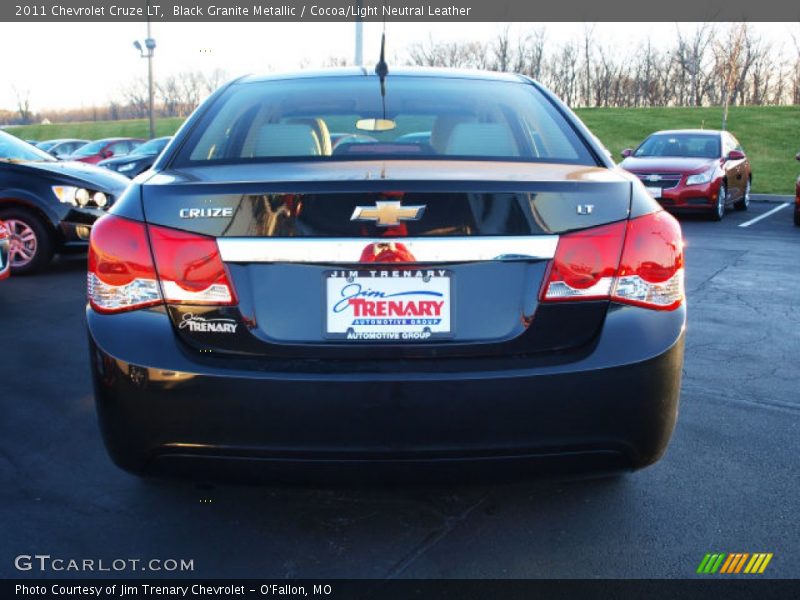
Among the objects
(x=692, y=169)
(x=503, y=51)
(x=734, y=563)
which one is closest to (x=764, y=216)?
(x=692, y=169)

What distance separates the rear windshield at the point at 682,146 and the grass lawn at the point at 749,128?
21.3ft

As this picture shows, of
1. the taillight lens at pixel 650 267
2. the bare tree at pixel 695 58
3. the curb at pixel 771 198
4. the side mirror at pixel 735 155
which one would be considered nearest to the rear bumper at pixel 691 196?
the side mirror at pixel 735 155

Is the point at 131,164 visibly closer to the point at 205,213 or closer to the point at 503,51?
the point at 205,213

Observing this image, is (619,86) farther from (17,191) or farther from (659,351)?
(659,351)

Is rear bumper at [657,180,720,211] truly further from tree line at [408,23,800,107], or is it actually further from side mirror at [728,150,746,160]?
tree line at [408,23,800,107]

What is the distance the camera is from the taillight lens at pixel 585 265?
2.37 metres

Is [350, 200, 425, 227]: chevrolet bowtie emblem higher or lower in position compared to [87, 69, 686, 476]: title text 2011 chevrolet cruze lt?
higher

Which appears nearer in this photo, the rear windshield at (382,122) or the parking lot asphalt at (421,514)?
the parking lot asphalt at (421,514)

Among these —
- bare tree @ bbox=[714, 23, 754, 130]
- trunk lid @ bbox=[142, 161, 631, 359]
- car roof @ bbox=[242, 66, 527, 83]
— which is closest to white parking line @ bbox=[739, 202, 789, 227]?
bare tree @ bbox=[714, 23, 754, 130]

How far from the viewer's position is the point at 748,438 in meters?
3.77

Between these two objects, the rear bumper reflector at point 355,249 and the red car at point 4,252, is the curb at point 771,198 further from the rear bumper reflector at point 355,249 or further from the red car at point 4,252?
the rear bumper reflector at point 355,249

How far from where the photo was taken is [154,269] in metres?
2.38

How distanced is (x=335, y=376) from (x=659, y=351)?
0.92m

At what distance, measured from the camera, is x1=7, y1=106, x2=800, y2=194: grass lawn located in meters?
26.0
